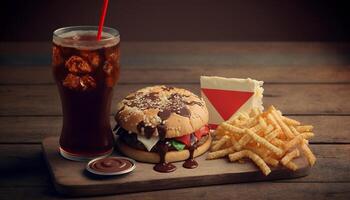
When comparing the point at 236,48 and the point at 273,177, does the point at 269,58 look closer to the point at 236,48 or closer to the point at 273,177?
the point at 236,48

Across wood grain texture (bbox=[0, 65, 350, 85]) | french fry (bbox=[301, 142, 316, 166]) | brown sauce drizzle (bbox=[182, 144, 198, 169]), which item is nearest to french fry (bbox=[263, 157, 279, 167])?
french fry (bbox=[301, 142, 316, 166])

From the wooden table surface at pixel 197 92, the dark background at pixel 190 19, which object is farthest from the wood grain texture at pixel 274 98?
the dark background at pixel 190 19

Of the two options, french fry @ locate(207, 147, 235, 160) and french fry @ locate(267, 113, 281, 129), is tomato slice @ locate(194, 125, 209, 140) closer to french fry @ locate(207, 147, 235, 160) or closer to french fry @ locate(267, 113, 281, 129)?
french fry @ locate(207, 147, 235, 160)

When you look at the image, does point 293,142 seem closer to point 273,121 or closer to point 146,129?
point 273,121

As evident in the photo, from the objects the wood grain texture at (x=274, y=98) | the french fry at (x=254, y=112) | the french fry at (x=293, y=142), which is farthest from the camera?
the wood grain texture at (x=274, y=98)

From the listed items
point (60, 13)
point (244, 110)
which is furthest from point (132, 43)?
point (244, 110)

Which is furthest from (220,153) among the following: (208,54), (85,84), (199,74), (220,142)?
(208,54)

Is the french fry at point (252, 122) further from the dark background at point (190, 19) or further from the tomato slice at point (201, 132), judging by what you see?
the dark background at point (190, 19)
